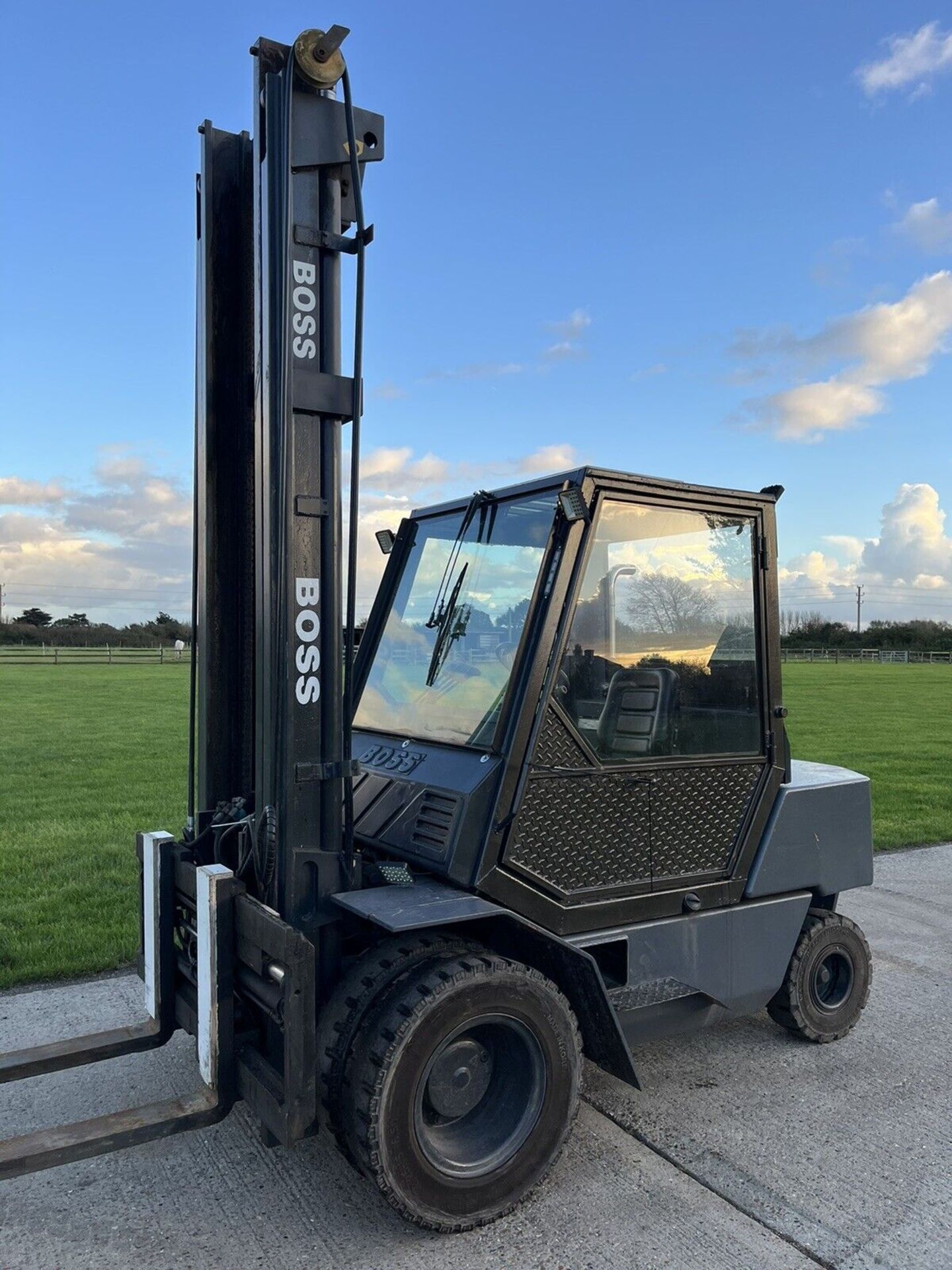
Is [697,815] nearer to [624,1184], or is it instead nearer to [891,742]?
[624,1184]

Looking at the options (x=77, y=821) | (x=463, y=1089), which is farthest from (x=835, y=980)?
(x=77, y=821)

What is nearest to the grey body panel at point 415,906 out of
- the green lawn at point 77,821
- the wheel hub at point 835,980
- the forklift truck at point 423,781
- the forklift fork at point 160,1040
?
the forklift truck at point 423,781

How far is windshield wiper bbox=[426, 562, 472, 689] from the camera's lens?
156 inches

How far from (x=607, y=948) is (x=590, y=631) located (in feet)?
4.16

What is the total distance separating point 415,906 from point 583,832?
81cm

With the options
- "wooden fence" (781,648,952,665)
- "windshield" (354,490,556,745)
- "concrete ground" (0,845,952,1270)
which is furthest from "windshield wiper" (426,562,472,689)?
"wooden fence" (781,648,952,665)

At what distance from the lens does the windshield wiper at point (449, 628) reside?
13.0ft

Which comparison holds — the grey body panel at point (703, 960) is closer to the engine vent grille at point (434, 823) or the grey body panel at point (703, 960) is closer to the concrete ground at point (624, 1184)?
the concrete ground at point (624, 1184)

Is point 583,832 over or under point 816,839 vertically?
over

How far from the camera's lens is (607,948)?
3852 millimetres

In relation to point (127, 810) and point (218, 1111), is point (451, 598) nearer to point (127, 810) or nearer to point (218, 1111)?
point (218, 1111)

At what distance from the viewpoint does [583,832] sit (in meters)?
3.69

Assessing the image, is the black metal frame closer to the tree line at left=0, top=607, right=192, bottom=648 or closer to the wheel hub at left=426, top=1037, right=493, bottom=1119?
the wheel hub at left=426, top=1037, right=493, bottom=1119

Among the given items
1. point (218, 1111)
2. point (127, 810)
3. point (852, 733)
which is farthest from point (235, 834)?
point (852, 733)
